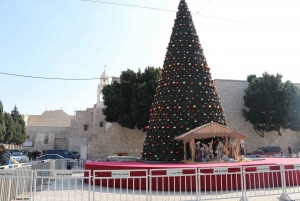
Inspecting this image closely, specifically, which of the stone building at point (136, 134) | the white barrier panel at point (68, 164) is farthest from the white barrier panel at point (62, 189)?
the stone building at point (136, 134)

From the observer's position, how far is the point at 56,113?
178 feet

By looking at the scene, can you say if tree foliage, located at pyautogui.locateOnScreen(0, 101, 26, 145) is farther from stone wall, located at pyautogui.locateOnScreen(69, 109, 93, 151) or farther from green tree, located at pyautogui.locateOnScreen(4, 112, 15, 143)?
stone wall, located at pyautogui.locateOnScreen(69, 109, 93, 151)

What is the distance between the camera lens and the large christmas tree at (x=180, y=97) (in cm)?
1085

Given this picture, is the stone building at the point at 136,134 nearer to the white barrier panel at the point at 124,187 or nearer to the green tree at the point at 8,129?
the green tree at the point at 8,129

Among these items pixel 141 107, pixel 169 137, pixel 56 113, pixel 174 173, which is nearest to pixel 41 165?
pixel 169 137

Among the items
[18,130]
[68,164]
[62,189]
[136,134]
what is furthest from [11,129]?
[62,189]

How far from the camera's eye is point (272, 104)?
23953 mm

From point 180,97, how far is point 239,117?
16.7 meters

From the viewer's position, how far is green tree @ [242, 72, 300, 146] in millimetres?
23880

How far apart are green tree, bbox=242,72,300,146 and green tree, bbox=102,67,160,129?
10009mm

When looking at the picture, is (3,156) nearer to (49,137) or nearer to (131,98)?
(131,98)

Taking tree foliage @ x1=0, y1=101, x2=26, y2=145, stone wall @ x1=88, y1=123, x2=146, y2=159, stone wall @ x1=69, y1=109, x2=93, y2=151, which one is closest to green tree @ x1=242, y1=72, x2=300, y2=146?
stone wall @ x1=88, y1=123, x2=146, y2=159

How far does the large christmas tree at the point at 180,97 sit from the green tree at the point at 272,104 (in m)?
14.5

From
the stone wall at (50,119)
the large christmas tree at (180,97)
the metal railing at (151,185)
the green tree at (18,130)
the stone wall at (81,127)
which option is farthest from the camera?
the stone wall at (50,119)
